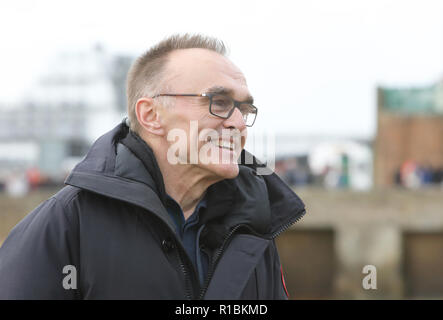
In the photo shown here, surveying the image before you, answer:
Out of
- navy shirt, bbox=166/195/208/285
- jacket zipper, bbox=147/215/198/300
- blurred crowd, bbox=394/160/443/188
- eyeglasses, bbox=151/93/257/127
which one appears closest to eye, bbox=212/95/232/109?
eyeglasses, bbox=151/93/257/127

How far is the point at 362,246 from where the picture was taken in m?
14.8

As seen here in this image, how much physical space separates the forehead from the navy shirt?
0.49 m

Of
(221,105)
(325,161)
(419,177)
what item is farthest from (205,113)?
(325,161)

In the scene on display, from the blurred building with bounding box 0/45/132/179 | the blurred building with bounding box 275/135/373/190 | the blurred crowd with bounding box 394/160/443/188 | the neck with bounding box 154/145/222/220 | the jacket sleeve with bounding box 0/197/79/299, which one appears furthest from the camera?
the blurred building with bounding box 0/45/132/179

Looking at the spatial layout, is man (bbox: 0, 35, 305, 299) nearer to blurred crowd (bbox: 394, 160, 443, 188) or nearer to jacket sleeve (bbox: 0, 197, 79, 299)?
jacket sleeve (bbox: 0, 197, 79, 299)

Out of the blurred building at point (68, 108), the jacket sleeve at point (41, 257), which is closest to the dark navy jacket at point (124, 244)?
the jacket sleeve at point (41, 257)

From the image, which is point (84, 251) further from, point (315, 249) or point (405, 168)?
point (405, 168)

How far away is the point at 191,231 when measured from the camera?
2232mm

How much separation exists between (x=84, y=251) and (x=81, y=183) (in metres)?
0.25

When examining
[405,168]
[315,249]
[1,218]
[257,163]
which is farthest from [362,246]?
[257,163]

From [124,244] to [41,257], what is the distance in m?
0.29

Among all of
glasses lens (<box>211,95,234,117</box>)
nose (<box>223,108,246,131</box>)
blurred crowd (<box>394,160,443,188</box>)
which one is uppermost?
glasses lens (<box>211,95,234,117</box>)

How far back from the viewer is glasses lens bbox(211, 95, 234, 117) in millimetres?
2182

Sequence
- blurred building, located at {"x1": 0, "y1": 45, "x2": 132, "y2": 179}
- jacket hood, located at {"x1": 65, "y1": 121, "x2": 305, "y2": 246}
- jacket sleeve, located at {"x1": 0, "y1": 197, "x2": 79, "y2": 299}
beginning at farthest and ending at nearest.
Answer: blurred building, located at {"x1": 0, "y1": 45, "x2": 132, "y2": 179} → jacket hood, located at {"x1": 65, "y1": 121, "x2": 305, "y2": 246} → jacket sleeve, located at {"x1": 0, "y1": 197, "x2": 79, "y2": 299}
